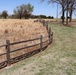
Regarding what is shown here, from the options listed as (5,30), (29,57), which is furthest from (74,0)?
(29,57)

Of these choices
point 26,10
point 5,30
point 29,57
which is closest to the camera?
point 29,57

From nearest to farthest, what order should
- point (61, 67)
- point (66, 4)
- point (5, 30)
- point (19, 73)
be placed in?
point (19, 73)
point (61, 67)
point (5, 30)
point (66, 4)

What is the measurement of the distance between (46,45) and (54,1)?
28.1 m

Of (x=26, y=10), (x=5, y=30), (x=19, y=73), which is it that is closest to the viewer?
(x=19, y=73)

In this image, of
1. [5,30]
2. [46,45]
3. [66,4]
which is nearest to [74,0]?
[66,4]

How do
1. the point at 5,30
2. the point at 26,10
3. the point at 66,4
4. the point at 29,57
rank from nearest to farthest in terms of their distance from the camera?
the point at 29,57
the point at 5,30
the point at 66,4
the point at 26,10

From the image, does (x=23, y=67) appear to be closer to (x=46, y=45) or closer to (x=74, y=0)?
(x=46, y=45)

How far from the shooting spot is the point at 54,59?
36.8 ft

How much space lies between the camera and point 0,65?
10.0 m

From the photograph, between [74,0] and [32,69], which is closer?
[32,69]

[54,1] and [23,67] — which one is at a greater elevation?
[54,1]

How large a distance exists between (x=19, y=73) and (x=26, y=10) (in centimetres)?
6903

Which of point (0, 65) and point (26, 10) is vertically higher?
point (26, 10)

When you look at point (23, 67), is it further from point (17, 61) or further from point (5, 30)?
point (5, 30)
